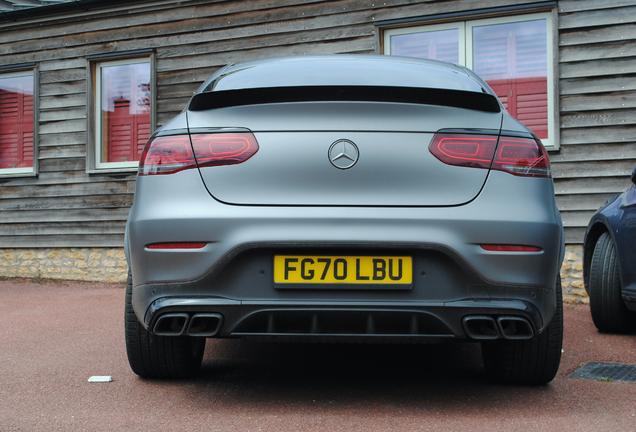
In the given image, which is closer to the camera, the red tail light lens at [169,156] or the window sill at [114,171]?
the red tail light lens at [169,156]

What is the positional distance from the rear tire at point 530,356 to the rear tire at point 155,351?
139 centimetres

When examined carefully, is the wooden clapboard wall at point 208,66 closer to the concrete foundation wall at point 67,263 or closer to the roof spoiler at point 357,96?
the concrete foundation wall at point 67,263

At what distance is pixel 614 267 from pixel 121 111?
705cm

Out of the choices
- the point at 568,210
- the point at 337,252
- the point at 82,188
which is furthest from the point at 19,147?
the point at 337,252

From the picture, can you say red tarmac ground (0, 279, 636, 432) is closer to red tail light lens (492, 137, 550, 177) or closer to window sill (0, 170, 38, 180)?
red tail light lens (492, 137, 550, 177)

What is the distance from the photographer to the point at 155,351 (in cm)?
275

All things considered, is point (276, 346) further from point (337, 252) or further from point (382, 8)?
point (382, 8)

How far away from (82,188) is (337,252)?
23.9 feet

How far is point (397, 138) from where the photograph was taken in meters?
2.26

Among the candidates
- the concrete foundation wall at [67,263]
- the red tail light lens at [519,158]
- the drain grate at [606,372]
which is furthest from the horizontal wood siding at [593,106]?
the concrete foundation wall at [67,263]

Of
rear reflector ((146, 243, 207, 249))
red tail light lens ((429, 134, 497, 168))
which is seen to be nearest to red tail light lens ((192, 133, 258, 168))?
rear reflector ((146, 243, 207, 249))

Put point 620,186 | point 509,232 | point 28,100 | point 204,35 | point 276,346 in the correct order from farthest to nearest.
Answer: point 28,100, point 204,35, point 620,186, point 276,346, point 509,232

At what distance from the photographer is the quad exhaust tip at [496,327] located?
2.20m

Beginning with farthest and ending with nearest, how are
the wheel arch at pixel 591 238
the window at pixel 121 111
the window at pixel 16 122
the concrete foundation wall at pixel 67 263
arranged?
the window at pixel 16 122 → the window at pixel 121 111 → the concrete foundation wall at pixel 67 263 → the wheel arch at pixel 591 238
